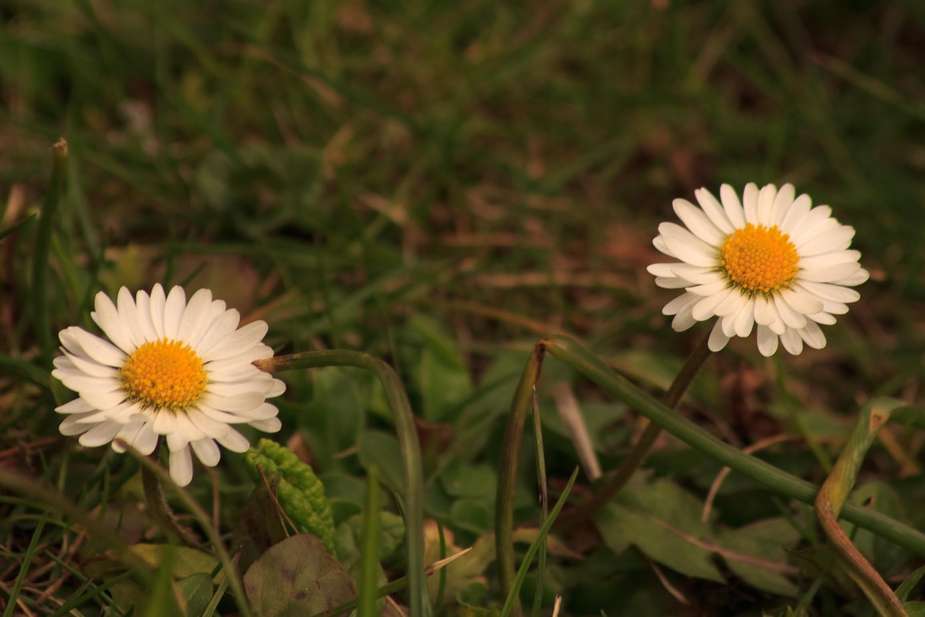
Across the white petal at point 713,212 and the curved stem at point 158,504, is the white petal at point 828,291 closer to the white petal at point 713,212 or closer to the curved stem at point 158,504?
the white petal at point 713,212

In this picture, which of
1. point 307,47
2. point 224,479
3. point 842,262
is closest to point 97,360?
point 224,479

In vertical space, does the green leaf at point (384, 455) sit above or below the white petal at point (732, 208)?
below

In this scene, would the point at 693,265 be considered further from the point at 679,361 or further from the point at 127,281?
the point at 127,281

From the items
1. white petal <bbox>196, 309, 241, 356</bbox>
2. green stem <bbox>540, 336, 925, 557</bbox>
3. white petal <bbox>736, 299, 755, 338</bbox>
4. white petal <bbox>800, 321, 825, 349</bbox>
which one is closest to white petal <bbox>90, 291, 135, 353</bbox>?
white petal <bbox>196, 309, 241, 356</bbox>

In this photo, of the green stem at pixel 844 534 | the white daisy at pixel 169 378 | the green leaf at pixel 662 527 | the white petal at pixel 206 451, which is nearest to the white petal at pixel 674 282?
the green stem at pixel 844 534

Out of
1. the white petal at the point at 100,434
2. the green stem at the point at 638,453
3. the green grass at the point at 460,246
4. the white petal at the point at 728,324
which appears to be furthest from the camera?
the green grass at the point at 460,246

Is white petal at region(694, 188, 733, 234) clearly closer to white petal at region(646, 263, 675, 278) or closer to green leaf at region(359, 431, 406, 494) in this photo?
white petal at region(646, 263, 675, 278)

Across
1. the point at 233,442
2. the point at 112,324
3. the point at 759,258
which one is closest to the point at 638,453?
the point at 759,258
